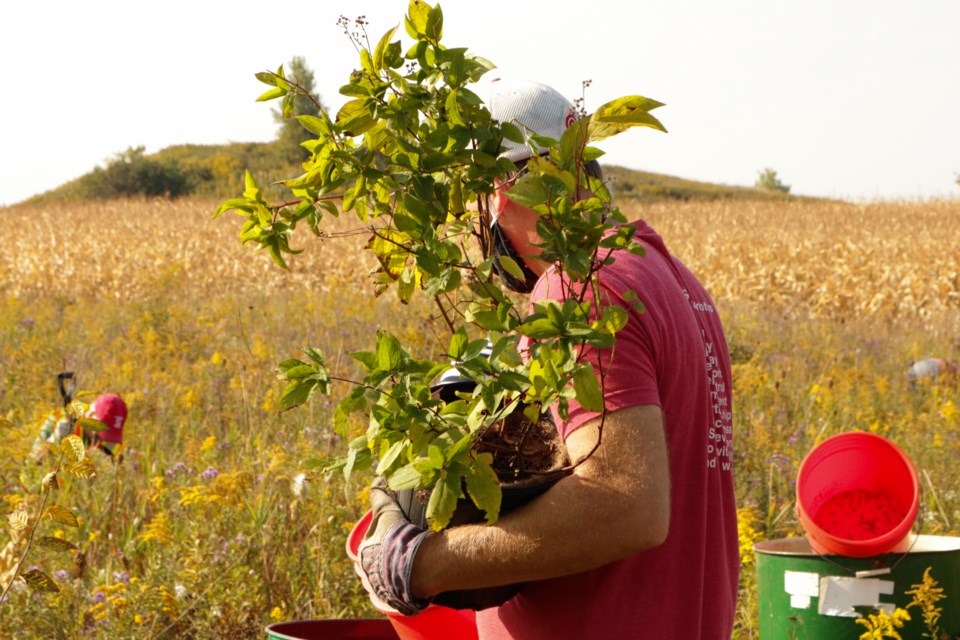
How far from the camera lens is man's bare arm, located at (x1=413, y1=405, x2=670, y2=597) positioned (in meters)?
1.33

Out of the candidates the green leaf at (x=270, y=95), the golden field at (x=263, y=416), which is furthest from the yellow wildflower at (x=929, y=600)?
the green leaf at (x=270, y=95)

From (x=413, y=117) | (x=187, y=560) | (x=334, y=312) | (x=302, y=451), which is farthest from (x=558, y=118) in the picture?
(x=334, y=312)

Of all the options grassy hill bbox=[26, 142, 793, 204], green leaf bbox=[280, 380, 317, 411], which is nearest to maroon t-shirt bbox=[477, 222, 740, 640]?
green leaf bbox=[280, 380, 317, 411]

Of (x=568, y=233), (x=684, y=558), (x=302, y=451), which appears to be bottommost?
(x=302, y=451)

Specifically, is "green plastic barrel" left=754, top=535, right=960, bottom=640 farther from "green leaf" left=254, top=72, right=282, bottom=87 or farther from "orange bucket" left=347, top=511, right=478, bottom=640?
"green leaf" left=254, top=72, right=282, bottom=87

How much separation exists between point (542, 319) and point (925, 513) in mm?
3238

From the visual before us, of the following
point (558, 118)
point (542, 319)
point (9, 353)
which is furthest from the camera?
point (9, 353)

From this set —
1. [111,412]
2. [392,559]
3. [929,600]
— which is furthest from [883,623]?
[111,412]

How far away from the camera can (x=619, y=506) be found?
1.33 metres

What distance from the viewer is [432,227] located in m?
Result: 1.35

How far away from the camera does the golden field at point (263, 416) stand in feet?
10.5

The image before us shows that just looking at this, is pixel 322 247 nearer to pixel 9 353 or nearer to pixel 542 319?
pixel 9 353

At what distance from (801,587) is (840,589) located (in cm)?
11

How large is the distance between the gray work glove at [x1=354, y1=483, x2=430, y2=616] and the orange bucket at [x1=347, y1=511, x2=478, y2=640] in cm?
17
